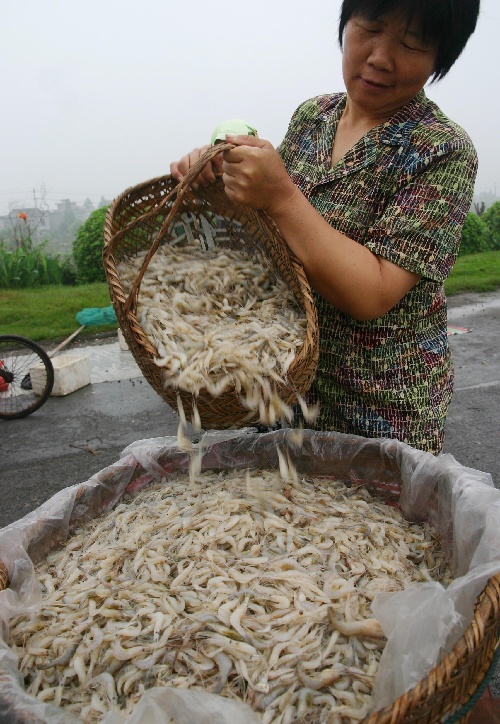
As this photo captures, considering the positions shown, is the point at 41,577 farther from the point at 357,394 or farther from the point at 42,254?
the point at 42,254

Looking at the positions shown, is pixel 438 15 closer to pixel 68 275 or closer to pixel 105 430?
pixel 105 430

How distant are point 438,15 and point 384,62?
150mm

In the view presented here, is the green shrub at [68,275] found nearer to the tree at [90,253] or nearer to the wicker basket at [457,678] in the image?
the tree at [90,253]

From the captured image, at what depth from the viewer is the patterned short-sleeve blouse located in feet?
4.85

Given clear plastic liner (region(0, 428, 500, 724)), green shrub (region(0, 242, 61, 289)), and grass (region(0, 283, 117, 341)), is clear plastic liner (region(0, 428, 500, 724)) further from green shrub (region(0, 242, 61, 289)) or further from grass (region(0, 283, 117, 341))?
green shrub (region(0, 242, 61, 289))

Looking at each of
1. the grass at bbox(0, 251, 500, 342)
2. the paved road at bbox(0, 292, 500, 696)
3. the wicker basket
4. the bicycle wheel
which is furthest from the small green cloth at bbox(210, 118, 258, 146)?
the grass at bbox(0, 251, 500, 342)

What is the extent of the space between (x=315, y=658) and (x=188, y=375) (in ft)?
2.12

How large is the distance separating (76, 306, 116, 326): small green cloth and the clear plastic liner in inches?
191

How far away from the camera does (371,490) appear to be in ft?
6.05

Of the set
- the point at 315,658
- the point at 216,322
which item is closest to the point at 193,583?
the point at 315,658

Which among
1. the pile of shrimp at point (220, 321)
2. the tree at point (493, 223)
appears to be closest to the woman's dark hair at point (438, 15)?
the pile of shrimp at point (220, 321)

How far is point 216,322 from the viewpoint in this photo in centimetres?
167

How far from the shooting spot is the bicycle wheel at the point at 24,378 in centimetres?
452

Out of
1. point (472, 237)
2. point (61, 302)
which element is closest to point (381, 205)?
point (61, 302)
